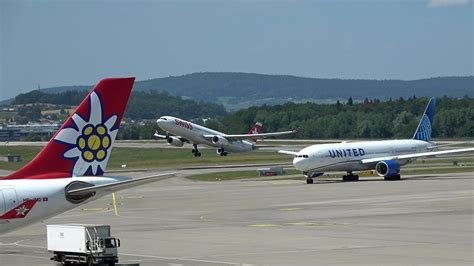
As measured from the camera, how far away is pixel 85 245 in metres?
36.5

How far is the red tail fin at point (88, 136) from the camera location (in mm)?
36031

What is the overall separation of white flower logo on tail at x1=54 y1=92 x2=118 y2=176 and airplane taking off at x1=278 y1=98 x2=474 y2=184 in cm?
5460

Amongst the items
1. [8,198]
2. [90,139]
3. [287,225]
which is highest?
[90,139]

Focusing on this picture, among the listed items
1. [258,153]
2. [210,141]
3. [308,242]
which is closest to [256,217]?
[308,242]

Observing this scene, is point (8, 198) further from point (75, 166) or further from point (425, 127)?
point (425, 127)

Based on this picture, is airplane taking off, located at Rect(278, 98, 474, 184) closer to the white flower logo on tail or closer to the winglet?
the white flower logo on tail

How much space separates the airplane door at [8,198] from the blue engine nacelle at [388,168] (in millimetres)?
59605

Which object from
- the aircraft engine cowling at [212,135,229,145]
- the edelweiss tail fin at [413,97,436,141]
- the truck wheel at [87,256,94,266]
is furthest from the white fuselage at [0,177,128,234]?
the aircraft engine cowling at [212,135,229,145]

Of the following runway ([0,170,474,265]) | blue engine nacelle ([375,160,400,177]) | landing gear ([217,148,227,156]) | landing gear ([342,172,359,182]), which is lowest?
runway ([0,170,474,265])

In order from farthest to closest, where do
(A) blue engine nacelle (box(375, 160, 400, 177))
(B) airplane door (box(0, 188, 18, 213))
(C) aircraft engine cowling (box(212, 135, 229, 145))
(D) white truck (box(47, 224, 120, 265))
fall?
(C) aircraft engine cowling (box(212, 135, 229, 145)) → (A) blue engine nacelle (box(375, 160, 400, 177)) → (D) white truck (box(47, 224, 120, 265)) → (B) airplane door (box(0, 188, 18, 213))

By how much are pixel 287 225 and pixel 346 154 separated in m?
40.7

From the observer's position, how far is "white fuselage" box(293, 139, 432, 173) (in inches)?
3553

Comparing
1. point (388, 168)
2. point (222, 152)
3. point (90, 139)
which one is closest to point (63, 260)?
point (90, 139)

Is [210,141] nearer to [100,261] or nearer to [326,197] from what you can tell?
[326,197]
